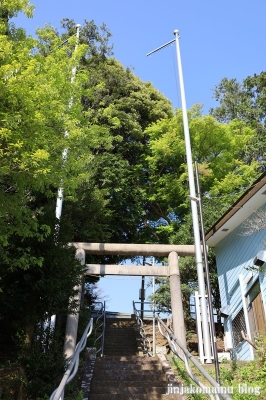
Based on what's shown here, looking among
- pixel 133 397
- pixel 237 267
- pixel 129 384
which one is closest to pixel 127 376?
pixel 129 384

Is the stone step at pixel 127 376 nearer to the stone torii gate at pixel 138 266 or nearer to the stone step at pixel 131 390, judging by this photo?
the stone step at pixel 131 390

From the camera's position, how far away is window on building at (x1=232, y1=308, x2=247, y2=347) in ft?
34.3

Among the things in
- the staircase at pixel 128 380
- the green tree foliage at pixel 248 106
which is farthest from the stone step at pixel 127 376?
the green tree foliage at pixel 248 106

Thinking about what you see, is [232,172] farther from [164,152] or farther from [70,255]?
[70,255]

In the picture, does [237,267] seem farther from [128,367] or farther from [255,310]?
[128,367]

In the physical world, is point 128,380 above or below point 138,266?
below

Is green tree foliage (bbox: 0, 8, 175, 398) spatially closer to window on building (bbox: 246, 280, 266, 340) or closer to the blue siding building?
the blue siding building

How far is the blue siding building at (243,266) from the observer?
29.7 ft

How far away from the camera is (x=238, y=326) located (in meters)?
10.7

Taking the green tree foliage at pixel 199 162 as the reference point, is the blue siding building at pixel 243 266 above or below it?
below

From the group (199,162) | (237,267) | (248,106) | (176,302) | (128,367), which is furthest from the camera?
(248,106)

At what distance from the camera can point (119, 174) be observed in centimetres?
1791

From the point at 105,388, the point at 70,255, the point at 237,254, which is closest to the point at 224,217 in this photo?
the point at 237,254

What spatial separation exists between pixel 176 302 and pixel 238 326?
2459mm
